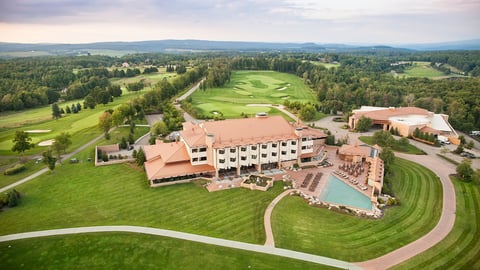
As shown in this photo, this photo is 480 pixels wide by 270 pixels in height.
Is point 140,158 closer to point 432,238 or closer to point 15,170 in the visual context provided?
point 15,170

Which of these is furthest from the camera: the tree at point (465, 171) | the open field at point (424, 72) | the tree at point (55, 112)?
the open field at point (424, 72)

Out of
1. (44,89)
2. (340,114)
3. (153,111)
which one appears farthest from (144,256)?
(44,89)

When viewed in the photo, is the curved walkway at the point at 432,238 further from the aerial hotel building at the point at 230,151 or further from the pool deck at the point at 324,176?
the aerial hotel building at the point at 230,151

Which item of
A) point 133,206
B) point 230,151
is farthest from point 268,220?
point 133,206

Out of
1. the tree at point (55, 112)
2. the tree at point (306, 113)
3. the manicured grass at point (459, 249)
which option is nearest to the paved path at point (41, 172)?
the tree at point (55, 112)

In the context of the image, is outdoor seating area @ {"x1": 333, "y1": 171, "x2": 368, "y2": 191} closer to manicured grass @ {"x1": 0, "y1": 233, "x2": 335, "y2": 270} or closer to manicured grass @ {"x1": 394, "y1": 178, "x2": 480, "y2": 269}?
manicured grass @ {"x1": 394, "y1": 178, "x2": 480, "y2": 269}

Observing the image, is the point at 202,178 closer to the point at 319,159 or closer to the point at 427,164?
the point at 319,159
